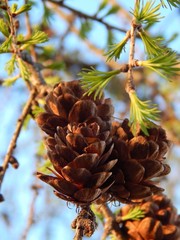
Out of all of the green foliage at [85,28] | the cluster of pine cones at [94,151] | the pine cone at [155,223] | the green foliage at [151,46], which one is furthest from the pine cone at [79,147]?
the green foliage at [85,28]

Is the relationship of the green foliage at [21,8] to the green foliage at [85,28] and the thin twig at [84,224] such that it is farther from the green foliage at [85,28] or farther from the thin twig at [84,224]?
the green foliage at [85,28]

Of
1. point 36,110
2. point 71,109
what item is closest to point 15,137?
point 36,110

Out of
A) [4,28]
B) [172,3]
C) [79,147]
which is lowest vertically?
[79,147]

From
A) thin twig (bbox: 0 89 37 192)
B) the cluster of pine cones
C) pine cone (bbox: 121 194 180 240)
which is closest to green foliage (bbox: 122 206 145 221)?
pine cone (bbox: 121 194 180 240)

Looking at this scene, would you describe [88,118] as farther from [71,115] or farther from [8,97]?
[8,97]

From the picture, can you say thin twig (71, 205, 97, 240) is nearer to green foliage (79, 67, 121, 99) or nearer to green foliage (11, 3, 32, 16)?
green foliage (79, 67, 121, 99)

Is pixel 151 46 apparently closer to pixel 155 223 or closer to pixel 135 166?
pixel 135 166

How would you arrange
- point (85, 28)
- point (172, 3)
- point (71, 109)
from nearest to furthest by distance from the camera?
point (172, 3), point (71, 109), point (85, 28)
